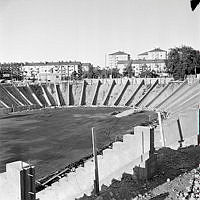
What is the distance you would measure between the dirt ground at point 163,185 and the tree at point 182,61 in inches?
2397

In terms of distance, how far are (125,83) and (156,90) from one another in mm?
8734

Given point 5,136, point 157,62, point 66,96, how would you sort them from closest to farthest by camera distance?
point 5,136
point 66,96
point 157,62

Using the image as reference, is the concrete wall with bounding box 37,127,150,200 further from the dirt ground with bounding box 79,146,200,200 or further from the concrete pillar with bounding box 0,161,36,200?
the concrete pillar with bounding box 0,161,36,200

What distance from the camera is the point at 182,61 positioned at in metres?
72.8

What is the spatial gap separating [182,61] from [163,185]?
65643 mm

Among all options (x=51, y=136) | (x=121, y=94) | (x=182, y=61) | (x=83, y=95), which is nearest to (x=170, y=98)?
(x=121, y=94)

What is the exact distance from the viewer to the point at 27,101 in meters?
63.2

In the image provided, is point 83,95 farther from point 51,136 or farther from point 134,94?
point 51,136

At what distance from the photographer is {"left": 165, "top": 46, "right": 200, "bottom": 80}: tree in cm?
7212

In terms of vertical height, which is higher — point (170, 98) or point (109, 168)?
point (170, 98)

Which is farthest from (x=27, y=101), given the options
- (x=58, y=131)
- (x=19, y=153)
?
(x=19, y=153)

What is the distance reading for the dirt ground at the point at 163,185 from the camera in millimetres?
9555

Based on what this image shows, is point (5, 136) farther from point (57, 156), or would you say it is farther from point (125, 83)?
point (125, 83)

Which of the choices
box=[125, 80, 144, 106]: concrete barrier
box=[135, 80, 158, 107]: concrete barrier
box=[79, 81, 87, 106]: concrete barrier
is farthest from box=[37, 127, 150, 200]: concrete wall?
box=[79, 81, 87, 106]: concrete barrier
